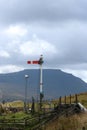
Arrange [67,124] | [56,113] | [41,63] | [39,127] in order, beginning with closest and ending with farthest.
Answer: [67,124]
[39,127]
[56,113]
[41,63]

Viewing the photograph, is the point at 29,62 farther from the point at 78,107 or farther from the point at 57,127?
the point at 57,127

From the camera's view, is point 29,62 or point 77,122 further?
point 29,62

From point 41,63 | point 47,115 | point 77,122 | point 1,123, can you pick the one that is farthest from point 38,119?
point 41,63

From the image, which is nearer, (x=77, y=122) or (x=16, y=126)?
(x=77, y=122)

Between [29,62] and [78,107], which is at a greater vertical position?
[29,62]

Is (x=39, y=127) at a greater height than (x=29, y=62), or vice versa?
(x=29, y=62)

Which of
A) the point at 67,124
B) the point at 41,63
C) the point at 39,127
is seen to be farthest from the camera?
the point at 41,63

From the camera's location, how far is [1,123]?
71.2 meters

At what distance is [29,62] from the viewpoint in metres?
91.4

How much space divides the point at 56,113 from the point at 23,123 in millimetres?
4847

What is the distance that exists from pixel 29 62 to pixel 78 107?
22084mm

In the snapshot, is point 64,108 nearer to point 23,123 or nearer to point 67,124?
point 23,123

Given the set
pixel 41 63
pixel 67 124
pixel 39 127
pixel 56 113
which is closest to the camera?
pixel 67 124

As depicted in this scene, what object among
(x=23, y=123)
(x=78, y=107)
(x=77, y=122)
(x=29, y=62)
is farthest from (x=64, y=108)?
(x=29, y=62)
